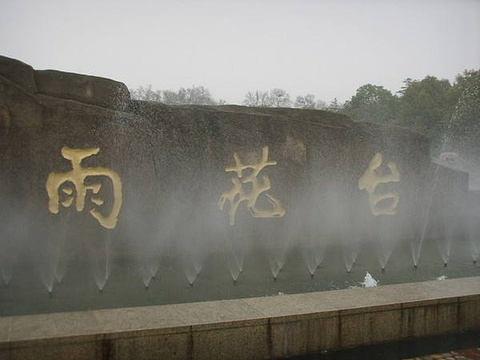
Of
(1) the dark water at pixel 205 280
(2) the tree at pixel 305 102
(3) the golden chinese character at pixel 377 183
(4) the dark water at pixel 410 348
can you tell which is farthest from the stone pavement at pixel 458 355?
(2) the tree at pixel 305 102

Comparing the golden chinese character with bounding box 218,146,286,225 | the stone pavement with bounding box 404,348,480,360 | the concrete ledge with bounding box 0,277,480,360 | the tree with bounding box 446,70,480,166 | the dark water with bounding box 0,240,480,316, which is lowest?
the stone pavement with bounding box 404,348,480,360

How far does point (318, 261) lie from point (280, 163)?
162 centimetres

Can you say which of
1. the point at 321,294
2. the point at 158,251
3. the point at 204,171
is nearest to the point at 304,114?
the point at 204,171

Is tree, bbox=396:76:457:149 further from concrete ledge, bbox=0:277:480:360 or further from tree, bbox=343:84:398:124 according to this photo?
concrete ledge, bbox=0:277:480:360

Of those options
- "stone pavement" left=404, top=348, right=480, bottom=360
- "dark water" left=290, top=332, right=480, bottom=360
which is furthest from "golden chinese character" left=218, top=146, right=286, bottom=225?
"stone pavement" left=404, top=348, right=480, bottom=360

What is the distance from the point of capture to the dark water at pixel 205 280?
4.55 m

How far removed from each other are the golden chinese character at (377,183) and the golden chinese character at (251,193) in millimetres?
1656

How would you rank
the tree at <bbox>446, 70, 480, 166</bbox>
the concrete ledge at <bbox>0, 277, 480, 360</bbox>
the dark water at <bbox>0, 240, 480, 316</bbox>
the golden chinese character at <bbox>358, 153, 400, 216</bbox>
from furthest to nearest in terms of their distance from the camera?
the tree at <bbox>446, 70, 480, 166</bbox> < the golden chinese character at <bbox>358, 153, 400, 216</bbox> < the dark water at <bbox>0, 240, 480, 316</bbox> < the concrete ledge at <bbox>0, 277, 480, 360</bbox>

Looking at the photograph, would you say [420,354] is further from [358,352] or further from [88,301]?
[88,301]

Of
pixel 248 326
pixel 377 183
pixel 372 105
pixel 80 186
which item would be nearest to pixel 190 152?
pixel 80 186

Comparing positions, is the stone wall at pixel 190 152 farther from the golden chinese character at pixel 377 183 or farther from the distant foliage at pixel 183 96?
the distant foliage at pixel 183 96

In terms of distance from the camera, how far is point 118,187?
6.20 meters

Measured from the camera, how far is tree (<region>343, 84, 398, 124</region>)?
27297mm

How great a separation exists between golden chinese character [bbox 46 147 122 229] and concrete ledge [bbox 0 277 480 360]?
9.30 ft
